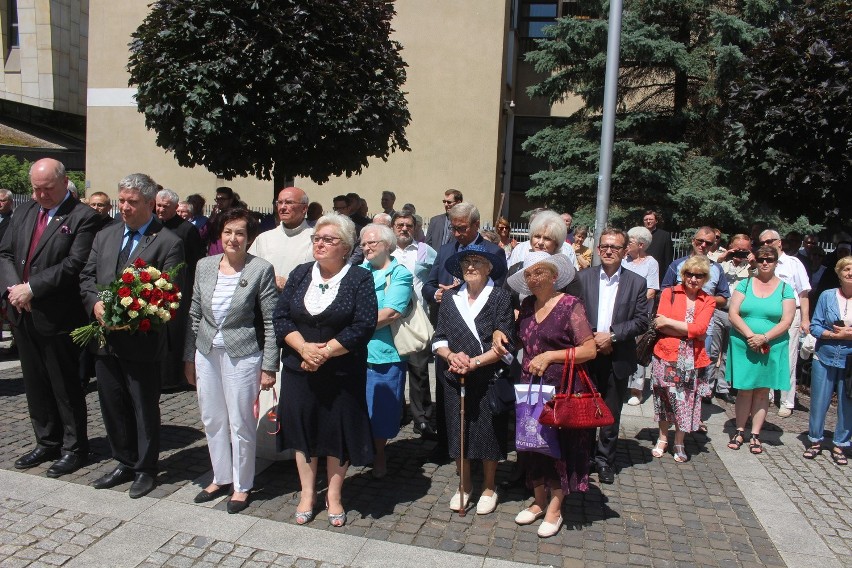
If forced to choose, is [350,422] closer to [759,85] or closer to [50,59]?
[759,85]

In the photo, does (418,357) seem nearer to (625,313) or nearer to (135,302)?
(625,313)

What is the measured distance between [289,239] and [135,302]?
153cm

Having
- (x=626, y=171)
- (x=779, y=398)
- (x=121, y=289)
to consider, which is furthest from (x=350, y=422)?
(x=626, y=171)

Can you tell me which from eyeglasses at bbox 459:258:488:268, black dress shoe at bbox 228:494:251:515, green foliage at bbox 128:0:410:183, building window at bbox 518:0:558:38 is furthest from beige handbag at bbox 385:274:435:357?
building window at bbox 518:0:558:38

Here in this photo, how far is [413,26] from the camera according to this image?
712 inches

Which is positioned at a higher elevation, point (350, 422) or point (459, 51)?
point (459, 51)

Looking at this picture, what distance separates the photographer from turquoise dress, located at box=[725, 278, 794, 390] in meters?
6.45

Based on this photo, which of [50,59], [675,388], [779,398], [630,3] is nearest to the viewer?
[675,388]

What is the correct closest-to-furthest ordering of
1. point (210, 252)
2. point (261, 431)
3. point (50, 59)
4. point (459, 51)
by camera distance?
point (261, 431), point (210, 252), point (459, 51), point (50, 59)

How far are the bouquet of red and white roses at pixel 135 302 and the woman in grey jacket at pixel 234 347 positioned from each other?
8.4 inches

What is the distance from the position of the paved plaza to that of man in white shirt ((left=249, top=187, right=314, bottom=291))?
160 cm

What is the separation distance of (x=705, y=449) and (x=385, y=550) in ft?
11.8

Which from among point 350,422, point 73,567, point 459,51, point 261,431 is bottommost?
point 73,567

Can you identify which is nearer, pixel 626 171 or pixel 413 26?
pixel 626 171
